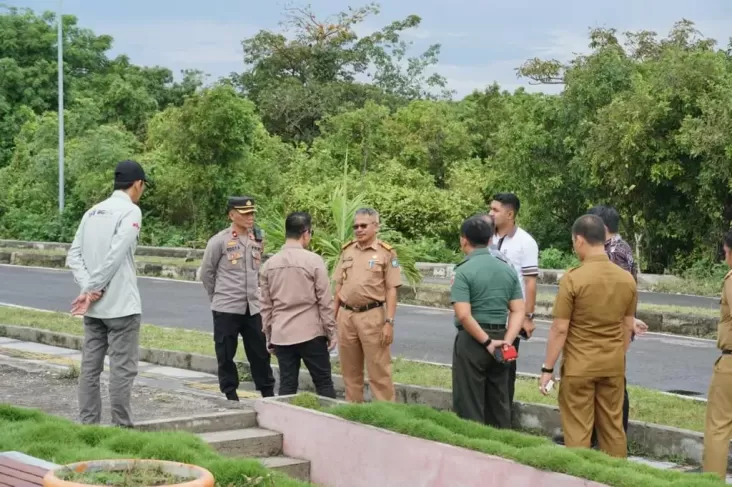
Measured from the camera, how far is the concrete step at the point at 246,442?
756cm

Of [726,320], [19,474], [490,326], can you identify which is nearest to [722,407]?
[726,320]

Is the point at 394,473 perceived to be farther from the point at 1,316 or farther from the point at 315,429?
the point at 1,316

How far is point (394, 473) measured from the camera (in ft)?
22.5

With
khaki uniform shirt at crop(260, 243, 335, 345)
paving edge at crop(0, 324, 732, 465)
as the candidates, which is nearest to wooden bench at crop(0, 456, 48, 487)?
khaki uniform shirt at crop(260, 243, 335, 345)

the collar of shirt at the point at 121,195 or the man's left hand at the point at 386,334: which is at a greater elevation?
the collar of shirt at the point at 121,195

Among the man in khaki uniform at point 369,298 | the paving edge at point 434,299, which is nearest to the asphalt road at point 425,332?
the paving edge at point 434,299

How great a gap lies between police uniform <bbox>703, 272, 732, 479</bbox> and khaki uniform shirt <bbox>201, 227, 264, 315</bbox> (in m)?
3.86

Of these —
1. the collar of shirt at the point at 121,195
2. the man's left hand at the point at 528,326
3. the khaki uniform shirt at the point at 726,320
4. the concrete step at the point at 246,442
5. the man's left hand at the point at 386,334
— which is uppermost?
the collar of shirt at the point at 121,195

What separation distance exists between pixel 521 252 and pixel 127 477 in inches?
173

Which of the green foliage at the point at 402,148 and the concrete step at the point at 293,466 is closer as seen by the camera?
the concrete step at the point at 293,466

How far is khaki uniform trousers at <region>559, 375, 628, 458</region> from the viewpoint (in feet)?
23.5

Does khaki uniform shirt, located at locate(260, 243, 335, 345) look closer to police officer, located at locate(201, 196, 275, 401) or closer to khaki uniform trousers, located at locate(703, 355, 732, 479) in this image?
police officer, located at locate(201, 196, 275, 401)

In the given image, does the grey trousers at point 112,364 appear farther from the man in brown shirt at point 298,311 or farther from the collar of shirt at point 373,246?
the collar of shirt at point 373,246

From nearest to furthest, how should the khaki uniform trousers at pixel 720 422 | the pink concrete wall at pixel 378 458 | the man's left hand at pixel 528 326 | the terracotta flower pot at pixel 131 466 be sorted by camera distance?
the terracotta flower pot at pixel 131 466 < the pink concrete wall at pixel 378 458 < the khaki uniform trousers at pixel 720 422 < the man's left hand at pixel 528 326
